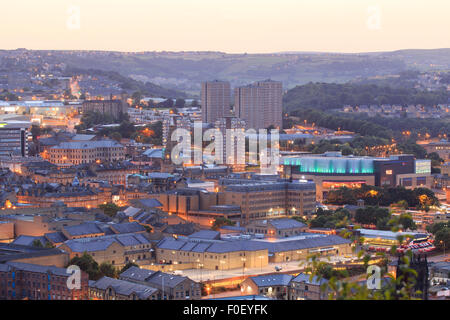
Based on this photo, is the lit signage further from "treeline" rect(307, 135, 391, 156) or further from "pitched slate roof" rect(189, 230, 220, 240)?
"pitched slate roof" rect(189, 230, 220, 240)

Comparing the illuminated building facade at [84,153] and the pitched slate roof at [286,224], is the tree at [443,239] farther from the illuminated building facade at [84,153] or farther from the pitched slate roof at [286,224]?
the illuminated building facade at [84,153]

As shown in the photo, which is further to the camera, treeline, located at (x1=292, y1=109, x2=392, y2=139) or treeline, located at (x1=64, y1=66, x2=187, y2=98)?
treeline, located at (x1=64, y1=66, x2=187, y2=98)

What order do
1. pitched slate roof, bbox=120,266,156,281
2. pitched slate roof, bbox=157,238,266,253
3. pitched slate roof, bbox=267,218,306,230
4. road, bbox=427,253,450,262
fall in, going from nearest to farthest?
pitched slate roof, bbox=120,266,156,281
pitched slate roof, bbox=157,238,266,253
road, bbox=427,253,450,262
pitched slate roof, bbox=267,218,306,230

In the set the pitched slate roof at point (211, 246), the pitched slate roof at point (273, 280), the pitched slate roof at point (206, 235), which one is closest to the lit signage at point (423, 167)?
the pitched slate roof at point (206, 235)

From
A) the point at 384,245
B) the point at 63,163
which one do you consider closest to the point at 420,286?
the point at 384,245

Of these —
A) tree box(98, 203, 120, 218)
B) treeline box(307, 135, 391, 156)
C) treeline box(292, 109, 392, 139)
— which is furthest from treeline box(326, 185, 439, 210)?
treeline box(292, 109, 392, 139)

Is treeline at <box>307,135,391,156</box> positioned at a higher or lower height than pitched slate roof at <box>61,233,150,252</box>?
lower

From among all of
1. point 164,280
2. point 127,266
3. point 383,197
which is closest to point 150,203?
point 127,266

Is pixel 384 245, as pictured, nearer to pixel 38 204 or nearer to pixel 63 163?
pixel 38 204
